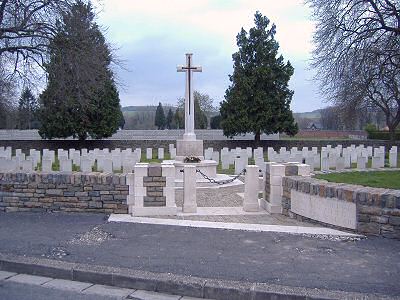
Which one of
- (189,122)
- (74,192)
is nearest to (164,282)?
(74,192)

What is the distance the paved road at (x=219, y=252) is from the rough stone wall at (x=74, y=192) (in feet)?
2.63

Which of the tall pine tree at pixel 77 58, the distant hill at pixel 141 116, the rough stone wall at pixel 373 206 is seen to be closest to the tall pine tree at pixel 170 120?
the distant hill at pixel 141 116

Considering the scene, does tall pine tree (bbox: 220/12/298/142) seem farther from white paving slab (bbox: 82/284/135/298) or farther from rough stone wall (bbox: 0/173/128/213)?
white paving slab (bbox: 82/284/135/298)

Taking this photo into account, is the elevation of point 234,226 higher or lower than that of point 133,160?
lower

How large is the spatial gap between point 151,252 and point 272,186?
156 inches

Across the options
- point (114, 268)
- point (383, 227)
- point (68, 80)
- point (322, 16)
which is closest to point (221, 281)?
point (114, 268)

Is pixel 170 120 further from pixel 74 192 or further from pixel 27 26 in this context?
pixel 74 192

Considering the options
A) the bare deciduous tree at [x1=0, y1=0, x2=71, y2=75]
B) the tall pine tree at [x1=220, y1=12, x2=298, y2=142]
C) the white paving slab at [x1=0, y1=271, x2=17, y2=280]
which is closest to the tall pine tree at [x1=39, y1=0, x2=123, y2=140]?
the bare deciduous tree at [x1=0, y1=0, x2=71, y2=75]

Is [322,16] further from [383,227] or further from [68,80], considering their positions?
[383,227]

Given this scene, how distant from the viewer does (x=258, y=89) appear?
1203 inches

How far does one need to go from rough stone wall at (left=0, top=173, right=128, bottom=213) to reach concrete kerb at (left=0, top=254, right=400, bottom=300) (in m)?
2.95

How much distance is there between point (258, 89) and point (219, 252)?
83.7 feet

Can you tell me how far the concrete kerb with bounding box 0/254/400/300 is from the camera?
4.42 meters

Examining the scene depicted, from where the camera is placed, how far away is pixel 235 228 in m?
7.47
